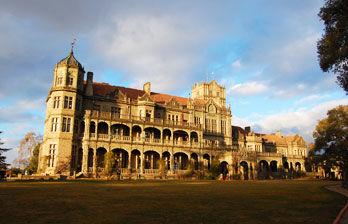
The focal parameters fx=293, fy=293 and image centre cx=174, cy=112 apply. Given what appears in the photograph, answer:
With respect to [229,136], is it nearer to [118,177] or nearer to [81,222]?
[118,177]

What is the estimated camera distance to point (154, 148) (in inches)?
1900

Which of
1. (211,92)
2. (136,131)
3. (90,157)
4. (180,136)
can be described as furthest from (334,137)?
(90,157)

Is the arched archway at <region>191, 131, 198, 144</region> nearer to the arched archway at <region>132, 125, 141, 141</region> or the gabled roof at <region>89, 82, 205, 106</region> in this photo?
the gabled roof at <region>89, 82, 205, 106</region>

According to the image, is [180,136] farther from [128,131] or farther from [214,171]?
[128,131]

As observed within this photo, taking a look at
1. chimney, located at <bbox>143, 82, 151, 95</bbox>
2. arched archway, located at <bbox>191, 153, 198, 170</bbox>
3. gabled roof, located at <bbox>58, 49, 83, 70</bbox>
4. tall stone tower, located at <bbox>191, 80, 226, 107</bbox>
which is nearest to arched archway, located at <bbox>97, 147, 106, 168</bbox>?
gabled roof, located at <bbox>58, 49, 83, 70</bbox>

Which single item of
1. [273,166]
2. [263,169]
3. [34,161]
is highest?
[34,161]

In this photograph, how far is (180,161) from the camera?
173ft

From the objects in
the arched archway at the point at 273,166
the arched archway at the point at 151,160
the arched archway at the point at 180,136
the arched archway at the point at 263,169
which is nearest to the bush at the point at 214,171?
the arched archway at the point at 180,136

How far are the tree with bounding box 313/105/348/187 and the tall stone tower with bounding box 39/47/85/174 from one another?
1570 inches

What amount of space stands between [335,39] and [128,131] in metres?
36.7

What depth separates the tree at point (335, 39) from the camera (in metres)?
18.8

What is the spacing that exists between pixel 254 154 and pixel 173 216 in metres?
50.6

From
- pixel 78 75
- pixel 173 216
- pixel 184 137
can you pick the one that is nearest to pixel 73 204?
pixel 173 216

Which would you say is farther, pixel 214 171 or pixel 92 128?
pixel 214 171
